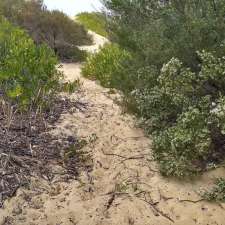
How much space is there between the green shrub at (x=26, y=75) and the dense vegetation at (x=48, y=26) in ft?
16.8

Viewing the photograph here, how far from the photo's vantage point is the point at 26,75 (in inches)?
220

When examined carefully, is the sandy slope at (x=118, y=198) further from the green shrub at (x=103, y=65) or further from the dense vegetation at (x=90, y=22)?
the dense vegetation at (x=90, y=22)

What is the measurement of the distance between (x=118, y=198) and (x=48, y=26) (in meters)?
8.80

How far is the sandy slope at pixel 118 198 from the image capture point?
14.0 feet

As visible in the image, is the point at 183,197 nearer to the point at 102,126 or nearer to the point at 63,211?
the point at 63,211

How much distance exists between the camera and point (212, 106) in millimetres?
4824

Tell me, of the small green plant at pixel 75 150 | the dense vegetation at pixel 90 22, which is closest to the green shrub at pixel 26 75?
the small green plant at pixel 75 150

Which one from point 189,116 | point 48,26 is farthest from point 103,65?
Answer: point 189,116

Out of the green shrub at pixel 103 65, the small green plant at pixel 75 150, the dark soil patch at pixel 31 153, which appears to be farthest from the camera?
the green shrub at pixel 103 65

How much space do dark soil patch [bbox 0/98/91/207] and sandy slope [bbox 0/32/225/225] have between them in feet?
0.50

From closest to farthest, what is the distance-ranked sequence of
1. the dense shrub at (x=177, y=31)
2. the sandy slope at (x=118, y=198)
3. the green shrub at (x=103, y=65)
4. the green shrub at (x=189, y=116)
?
the sandy slope at (x=118, y=198) < the green shrub at (x=189, y=116) < the dense shrub at (x=177, y=31) < the green shrub at (x=103, y=65)

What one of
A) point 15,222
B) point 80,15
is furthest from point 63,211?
point 80,15

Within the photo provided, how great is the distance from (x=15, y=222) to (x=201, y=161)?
6.35 ft

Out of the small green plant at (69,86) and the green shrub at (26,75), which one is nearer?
the green shrub at (26,75)
